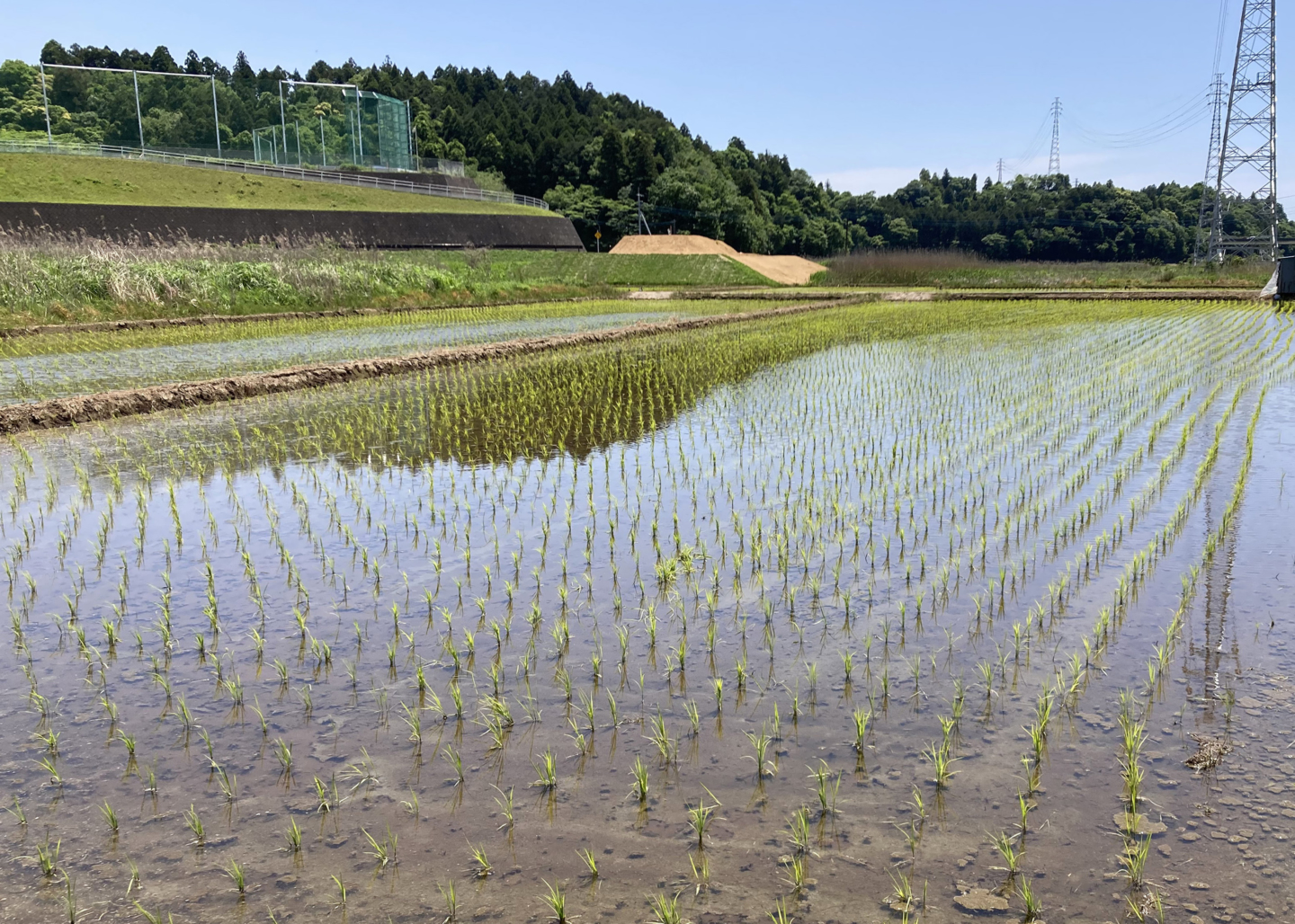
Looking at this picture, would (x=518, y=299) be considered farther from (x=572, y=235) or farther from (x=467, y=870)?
(x=572, y=235)

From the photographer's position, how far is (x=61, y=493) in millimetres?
6578

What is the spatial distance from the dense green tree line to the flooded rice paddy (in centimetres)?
5390

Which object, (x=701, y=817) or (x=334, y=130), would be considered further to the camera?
(x=334, y=130)

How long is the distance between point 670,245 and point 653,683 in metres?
57.1

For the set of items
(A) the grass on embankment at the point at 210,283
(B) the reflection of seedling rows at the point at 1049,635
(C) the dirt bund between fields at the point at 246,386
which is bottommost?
(B) the reflection of seedling rows at the point at 1049,635

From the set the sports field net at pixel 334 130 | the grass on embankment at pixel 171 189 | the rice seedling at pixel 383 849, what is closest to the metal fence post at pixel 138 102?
the grass on embankment at pixel 171 189

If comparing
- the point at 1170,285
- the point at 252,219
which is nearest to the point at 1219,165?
the point at 1170,285

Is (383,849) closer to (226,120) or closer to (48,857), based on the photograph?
(48,857)

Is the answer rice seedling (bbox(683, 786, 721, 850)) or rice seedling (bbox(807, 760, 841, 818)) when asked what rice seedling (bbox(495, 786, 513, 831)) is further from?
rice seedling (bbox(807, 760, 841, 818))

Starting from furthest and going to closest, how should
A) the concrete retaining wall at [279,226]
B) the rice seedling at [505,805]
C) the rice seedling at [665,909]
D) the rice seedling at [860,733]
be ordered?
1. the concrete retaining wall at [279,226]
2. the rice seedling at [860,733]
3. the rice seedling at [505,805]
4. the rice seedling at [665,909]

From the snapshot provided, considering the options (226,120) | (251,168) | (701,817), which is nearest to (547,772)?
(701,817)

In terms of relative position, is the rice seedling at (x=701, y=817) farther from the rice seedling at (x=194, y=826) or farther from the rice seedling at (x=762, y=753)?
the rice seedling at (x=194, y=826)

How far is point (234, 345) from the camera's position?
49.6 feet

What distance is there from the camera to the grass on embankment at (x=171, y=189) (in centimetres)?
3875
